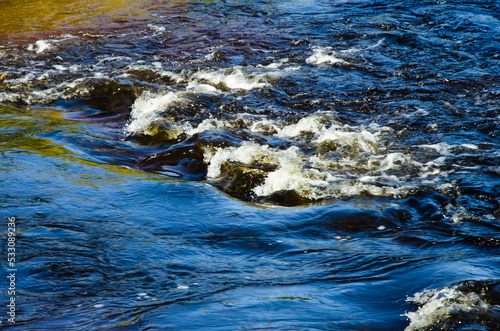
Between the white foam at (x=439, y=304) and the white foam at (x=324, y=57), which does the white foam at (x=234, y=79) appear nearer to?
the white foam at (x=324, y=57)

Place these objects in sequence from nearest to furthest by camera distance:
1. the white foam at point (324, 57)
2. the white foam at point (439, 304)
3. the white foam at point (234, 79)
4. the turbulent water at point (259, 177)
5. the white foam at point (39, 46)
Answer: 1. the white foam at point (439, 304)
2. the turbulent water at point (259, 177)
3. the white foam at point (234, 79)
4. the white foam at point (324, 57)
5. the white foam at point (39, 46)

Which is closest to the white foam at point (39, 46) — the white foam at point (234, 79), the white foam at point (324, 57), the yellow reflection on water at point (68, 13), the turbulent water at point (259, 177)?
the turbulent water at point (259, 177)

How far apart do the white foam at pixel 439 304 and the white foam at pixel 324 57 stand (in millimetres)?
6901

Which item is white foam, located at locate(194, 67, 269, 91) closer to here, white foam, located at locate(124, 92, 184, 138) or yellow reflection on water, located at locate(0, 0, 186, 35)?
white foam, located at locate(124, 92, 184, 138)

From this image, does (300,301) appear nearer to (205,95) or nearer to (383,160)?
(383,160)

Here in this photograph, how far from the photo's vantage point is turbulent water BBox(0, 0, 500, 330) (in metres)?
2.93

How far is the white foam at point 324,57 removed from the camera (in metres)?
9.20

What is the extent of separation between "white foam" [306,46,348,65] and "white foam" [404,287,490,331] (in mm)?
6901

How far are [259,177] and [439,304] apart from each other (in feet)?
8.70

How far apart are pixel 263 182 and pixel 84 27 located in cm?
957

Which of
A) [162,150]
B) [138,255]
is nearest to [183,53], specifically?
[162,150]

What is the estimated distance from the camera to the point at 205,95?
7.82 m

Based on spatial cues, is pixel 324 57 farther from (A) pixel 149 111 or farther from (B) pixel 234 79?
(A) pixel 149 111

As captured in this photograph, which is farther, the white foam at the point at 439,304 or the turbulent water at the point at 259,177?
the turbulent water at the point at 259,177
